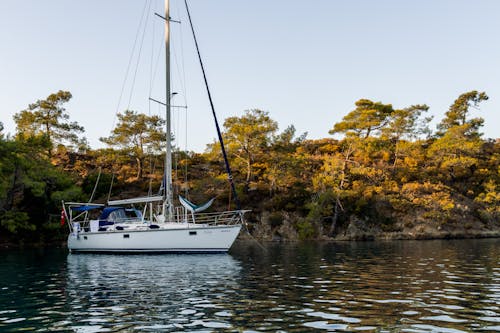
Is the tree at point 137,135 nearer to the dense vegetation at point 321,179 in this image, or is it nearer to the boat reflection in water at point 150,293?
the dense vegetation at point 321,179

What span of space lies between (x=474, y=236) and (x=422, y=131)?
12.6 m

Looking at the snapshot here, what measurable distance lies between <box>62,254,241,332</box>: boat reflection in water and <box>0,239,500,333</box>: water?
0.03 meters

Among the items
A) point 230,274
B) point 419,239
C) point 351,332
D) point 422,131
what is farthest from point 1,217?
point 422,131

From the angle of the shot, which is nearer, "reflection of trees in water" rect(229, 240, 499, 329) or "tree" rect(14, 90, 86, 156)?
"reflection of trees in water" rect(229, 240, 499, 329)

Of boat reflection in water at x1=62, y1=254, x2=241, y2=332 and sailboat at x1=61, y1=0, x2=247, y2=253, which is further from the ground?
sailboat at x1=61, y1=0, x2=247, y2=253

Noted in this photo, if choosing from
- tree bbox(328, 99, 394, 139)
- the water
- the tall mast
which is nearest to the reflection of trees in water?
the water

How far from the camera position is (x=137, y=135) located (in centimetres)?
4931

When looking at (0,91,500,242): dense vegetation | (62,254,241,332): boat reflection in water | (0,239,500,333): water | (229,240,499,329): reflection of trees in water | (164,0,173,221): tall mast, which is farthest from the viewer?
(0,91,500,242): dense vegetation

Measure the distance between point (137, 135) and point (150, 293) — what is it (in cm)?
3784

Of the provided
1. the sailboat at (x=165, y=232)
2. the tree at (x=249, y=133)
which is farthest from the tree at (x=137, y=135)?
the sailboat at (x=165, y=232)

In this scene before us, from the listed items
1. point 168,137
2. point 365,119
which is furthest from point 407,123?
point 168,137

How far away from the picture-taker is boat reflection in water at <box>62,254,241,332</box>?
31.7 ft

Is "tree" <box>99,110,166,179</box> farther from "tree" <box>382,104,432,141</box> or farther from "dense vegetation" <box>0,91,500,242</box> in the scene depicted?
"tree" <box>382,104,432,141</box>

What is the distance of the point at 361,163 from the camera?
49250 mm
